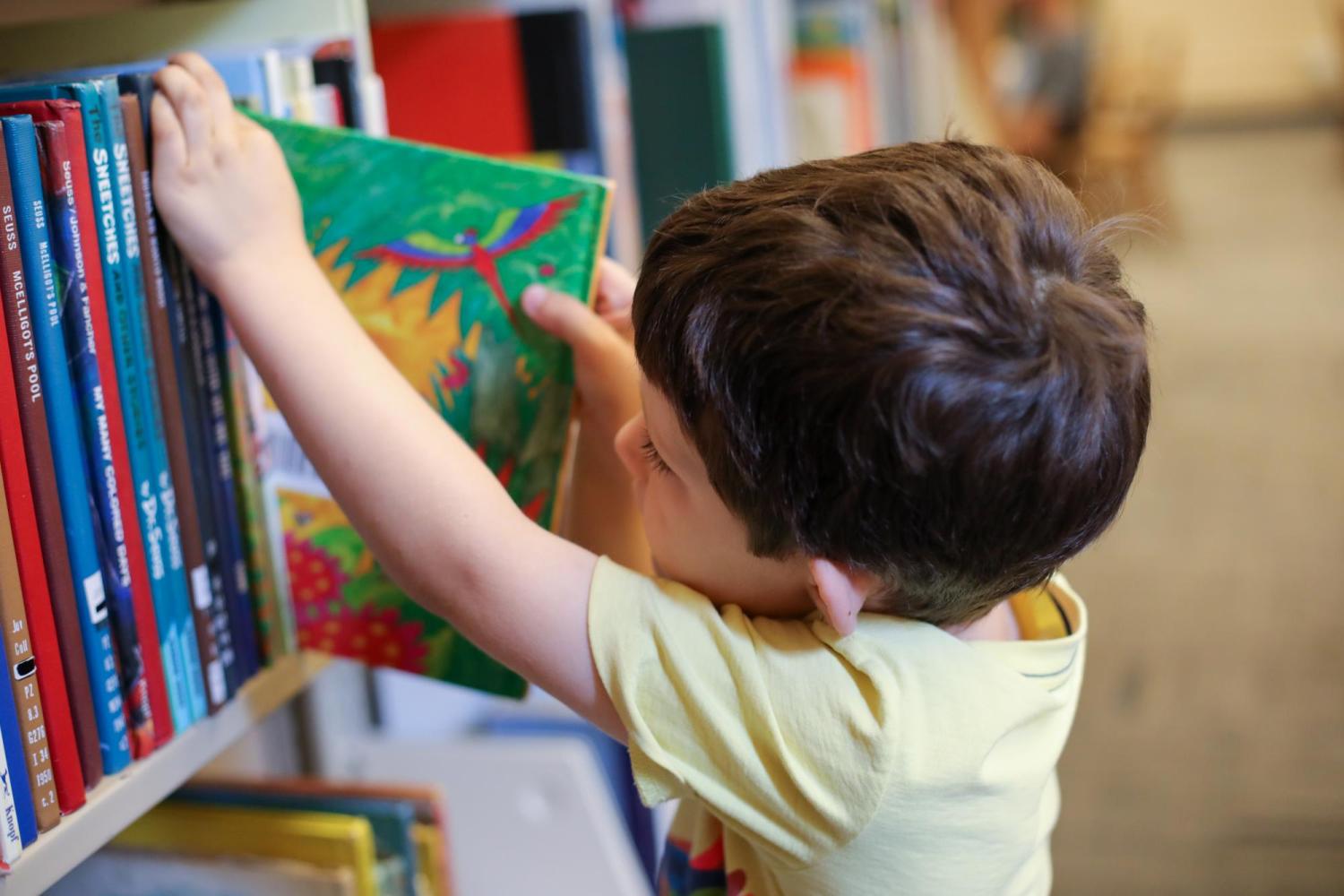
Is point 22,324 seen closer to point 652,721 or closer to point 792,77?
point 652,721

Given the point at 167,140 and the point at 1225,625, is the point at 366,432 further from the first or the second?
the point at 1225,625

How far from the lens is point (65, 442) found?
1.91ft

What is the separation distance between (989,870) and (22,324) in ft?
1.73

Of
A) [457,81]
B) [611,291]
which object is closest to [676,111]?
[457,81]

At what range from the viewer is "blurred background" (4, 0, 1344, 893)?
114cm

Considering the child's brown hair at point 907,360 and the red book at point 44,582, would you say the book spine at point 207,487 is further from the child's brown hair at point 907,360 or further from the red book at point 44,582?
the child's brown hair at point 907,360

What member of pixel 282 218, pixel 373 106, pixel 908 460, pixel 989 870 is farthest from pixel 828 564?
pixel 373 106

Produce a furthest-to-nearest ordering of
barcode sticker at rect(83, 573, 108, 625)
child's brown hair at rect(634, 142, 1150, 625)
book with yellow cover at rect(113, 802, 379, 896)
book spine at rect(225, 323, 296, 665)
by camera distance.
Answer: book with yellow cover at rect(113, 802, 379, 896)
book spine at rect(225, 323, 296, 665)
barcode sticker at rect(83, 573, 108, 625)
child's brown hair at rect(634, 142, 1150, 625)

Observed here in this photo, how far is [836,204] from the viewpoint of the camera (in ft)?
1.73

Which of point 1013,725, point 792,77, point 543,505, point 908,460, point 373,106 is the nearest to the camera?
point 908,460

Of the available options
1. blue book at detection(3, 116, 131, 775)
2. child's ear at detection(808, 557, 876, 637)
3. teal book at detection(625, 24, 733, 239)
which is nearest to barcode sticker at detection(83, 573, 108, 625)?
blue book at detection(3, 116, 131, 775)

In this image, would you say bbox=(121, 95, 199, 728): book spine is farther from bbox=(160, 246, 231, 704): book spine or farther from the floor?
the floor

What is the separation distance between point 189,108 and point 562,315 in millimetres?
214

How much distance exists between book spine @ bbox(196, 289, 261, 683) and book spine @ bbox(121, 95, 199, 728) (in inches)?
1.6
